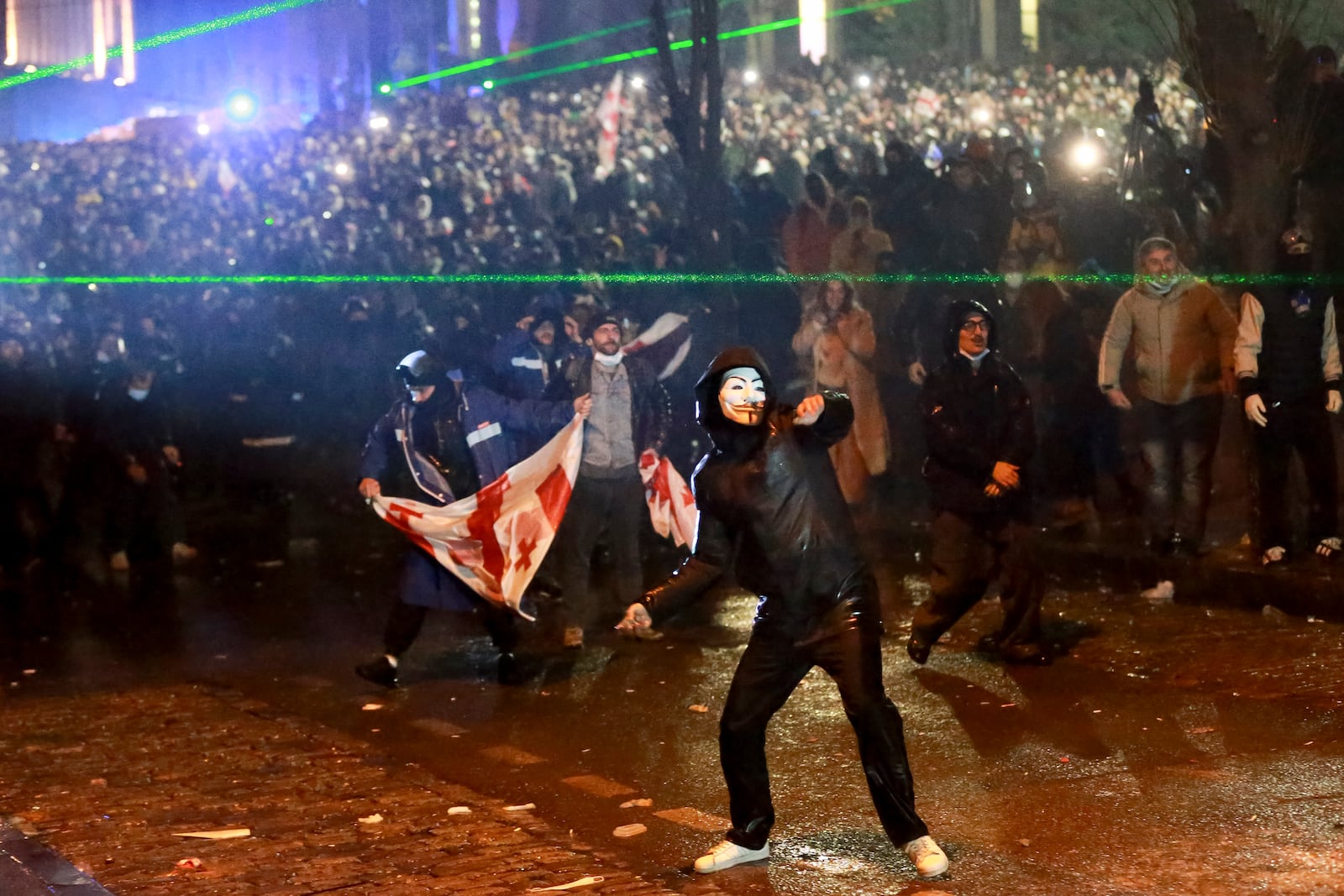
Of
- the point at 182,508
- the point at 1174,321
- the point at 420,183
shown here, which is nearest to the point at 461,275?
the point at 420,183

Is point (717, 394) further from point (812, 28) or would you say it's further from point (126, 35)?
point (126, 35)

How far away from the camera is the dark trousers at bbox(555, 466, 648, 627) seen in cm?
1022

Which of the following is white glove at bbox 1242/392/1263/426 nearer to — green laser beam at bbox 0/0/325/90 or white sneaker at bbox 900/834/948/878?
white sneaker at bbox 900/834/948/878

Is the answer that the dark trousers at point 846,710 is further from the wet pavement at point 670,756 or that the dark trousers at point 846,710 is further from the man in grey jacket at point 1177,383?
the man in grey jacket at point 1177,383

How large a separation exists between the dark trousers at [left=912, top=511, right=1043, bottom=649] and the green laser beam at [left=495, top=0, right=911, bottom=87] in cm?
1890

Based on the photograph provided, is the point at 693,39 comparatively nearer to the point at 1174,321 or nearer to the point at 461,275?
the point at 461,275

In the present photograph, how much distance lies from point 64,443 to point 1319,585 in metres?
10.4

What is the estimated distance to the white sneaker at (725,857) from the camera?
552 centimetres

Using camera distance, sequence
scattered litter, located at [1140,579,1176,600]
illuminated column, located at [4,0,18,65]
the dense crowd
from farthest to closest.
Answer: illuminated column, located at [4,0,18,65] < the dense crowd < scattered litter, located at [1140,579,1176,600]

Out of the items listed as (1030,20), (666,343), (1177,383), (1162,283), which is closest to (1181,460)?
(1177,383)

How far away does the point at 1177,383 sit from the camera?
1031 cm

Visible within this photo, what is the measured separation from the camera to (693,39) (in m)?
18.7

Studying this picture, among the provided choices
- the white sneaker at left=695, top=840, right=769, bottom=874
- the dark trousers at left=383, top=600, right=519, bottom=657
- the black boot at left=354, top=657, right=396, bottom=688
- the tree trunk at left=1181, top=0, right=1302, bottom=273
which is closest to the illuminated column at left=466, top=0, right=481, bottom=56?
the tree trunk at left=1181, top=0, right=1302, bottom=273

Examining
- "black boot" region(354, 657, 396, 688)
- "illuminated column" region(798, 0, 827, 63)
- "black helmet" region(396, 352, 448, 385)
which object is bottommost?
"black boot" region(354, 657, 396, 688)
